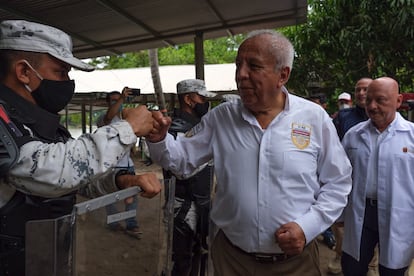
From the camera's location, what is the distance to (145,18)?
556 cm

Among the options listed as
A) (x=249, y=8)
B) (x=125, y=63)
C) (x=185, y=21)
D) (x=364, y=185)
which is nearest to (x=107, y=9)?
(x=185, y=21)

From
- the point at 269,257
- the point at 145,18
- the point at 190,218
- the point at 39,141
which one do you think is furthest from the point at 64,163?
the point at 145,18

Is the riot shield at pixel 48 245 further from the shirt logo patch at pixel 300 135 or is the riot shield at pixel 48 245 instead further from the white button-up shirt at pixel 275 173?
the shirt logo patch at pixel 300 135

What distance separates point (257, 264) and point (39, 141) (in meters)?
1.22

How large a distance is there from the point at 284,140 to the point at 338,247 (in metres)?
2.97

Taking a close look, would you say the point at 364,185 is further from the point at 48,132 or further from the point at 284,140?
the point at 48,132

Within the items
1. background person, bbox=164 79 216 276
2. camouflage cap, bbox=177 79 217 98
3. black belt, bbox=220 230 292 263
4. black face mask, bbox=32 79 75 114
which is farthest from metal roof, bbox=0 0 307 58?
black belt, bbox=220 230 292 263

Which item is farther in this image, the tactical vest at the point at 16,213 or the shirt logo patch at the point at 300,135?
the shirt logo patch at the point at 300,135

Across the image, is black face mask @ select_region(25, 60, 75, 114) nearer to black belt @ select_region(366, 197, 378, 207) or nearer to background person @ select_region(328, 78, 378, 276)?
black belt @ select_region(366, 197, 378, 207)

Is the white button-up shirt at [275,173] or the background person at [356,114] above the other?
the background person at [356,114]

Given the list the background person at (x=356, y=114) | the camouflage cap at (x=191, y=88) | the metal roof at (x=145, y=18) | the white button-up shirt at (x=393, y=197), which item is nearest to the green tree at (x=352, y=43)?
the metal roof at (x=145, y=18)

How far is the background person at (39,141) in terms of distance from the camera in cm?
124

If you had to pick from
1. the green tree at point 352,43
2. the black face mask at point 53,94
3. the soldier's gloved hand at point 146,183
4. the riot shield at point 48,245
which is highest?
the green tree at point 352,43

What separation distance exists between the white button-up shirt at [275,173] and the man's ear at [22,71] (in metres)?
0.74
